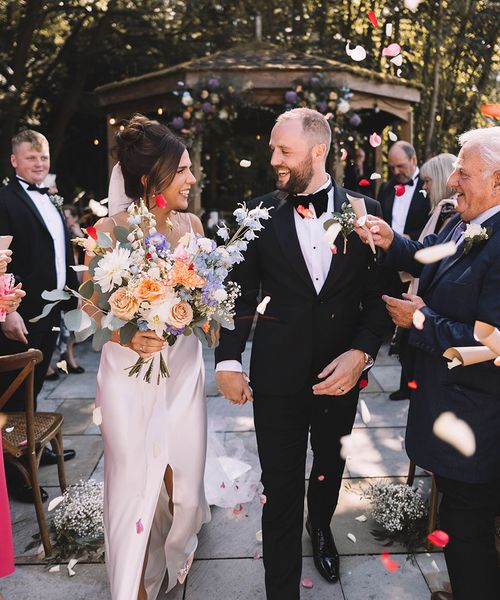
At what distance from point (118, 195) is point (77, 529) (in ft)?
6.00

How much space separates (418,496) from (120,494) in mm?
1734

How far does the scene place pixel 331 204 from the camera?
2.84m

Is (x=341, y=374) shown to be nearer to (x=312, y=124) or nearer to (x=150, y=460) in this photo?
(x=150, y=460)

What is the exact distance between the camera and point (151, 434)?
284 cm

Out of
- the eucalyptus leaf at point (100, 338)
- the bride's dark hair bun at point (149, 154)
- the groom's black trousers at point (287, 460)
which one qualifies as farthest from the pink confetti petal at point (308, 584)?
the bride's dark hair bun at point (149, 154)

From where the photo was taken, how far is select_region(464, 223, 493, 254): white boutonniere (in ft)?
7.88

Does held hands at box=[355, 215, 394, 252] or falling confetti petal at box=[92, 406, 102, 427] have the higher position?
held hands at box=[355, 215, 394, 252]

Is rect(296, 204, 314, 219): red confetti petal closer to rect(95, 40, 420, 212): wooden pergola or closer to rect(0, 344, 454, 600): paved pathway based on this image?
rect(0, 344, 454, 600): paved pathway

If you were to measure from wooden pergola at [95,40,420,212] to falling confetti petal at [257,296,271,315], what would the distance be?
5.76m

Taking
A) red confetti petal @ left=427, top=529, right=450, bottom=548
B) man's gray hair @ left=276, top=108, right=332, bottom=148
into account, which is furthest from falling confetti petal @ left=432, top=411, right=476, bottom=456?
man's gray hair @ left=276, top=108, right=332, bottom=148

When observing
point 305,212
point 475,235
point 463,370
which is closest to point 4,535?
point 305,212

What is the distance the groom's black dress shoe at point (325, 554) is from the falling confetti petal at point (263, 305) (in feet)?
4.08

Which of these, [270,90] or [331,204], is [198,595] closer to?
[331,204]

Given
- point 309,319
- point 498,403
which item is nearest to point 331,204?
point 309,319
